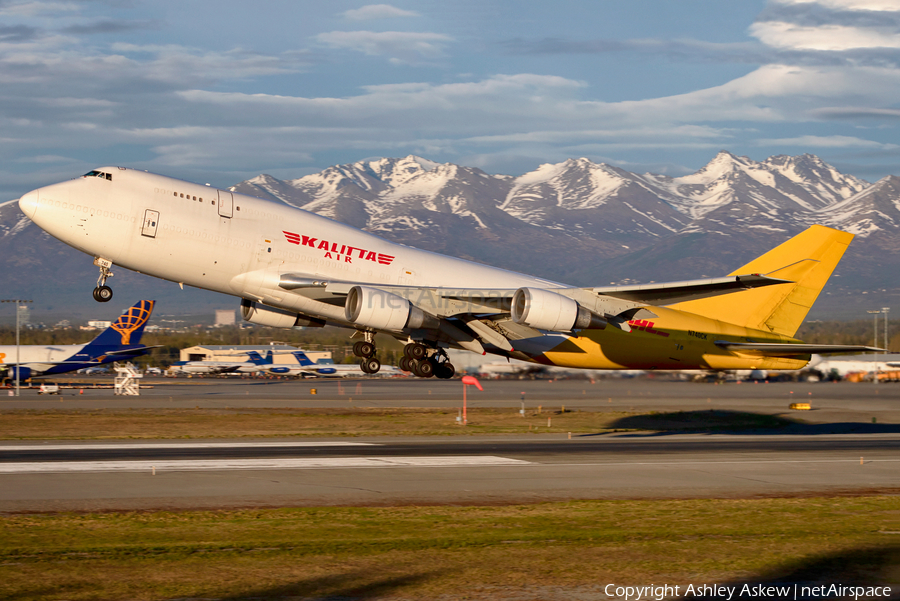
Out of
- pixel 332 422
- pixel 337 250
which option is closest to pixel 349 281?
pixel 337 250

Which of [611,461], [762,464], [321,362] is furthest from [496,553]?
[321,362]

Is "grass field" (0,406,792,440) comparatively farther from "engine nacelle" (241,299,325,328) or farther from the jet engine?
the jet engine

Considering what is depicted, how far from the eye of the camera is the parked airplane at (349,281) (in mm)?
33656

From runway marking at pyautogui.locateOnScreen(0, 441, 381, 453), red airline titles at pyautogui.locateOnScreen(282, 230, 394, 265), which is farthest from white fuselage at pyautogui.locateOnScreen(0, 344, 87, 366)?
red airline titles at pyautogui.locateOnScreen(282, 230, 394, 265)

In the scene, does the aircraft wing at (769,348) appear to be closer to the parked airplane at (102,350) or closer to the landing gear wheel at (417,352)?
the landing gear wheel at (417,352)

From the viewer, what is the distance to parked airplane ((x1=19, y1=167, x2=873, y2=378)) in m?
33.7

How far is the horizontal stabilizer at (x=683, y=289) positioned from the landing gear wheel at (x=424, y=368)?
778 centimetres

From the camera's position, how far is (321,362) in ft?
504

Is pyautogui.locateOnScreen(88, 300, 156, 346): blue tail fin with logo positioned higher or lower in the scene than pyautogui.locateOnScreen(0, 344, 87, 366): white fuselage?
higher

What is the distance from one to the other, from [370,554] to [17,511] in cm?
1189

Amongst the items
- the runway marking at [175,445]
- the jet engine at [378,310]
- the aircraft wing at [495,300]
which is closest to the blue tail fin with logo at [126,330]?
the runway marking at [175,445]

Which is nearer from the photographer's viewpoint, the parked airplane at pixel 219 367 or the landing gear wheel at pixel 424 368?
the landing gear wheel at pixel 424 368

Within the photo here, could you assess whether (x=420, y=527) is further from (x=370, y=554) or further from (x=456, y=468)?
(x=456, y=468)

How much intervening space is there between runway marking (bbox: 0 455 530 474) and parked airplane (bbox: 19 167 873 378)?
4178mm
